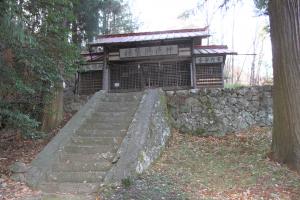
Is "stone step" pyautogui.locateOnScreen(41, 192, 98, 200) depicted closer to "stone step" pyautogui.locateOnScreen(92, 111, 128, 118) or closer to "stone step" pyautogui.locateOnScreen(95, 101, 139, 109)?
"stone step" pyautogui.locateOnScreen(92, 111, 128, 118)

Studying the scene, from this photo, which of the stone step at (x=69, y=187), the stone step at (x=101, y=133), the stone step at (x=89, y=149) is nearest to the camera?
the stone step at (x=69, y=187)

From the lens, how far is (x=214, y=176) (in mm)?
6270

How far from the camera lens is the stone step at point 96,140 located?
7.38 meters

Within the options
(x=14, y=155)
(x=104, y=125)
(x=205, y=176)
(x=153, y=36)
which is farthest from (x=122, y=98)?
(x=205, y=176)

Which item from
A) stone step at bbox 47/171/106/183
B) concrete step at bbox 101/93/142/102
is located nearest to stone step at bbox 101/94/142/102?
concrete step at bbox 101/93/142/102

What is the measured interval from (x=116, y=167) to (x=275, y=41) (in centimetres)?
399

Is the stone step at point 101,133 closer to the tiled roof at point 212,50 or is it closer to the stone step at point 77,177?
the stone step at point 77,177

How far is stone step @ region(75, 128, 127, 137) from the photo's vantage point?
25.5ft

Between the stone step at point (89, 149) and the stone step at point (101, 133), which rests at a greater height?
the stone step at point (101, 133)

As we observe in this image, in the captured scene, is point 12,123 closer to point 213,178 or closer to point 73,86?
point 213,178

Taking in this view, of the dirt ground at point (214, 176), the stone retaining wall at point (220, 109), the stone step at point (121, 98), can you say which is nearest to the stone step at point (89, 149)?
the dirt ground at point (214, 176)

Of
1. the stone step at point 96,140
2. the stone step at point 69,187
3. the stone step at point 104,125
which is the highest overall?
the stone step at point 104,125

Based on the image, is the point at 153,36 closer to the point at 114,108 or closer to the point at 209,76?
the point at 209,76

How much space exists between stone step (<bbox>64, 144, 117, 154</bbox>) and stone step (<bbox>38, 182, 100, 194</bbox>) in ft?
3.88
